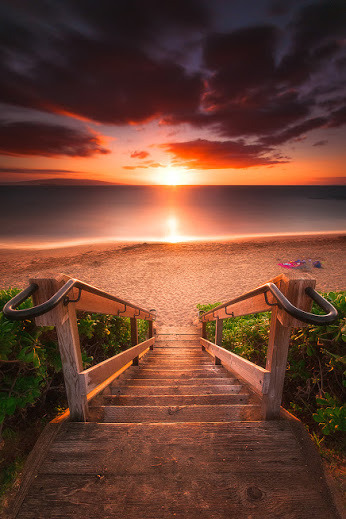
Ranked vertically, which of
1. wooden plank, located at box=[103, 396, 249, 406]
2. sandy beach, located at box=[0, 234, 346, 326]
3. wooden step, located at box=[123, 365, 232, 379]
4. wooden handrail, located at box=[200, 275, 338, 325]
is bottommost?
sandy beach, located at box=[0, 234, 346, 326]

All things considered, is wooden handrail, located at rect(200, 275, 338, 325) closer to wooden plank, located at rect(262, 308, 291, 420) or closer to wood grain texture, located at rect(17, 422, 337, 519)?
wooden plank, located at rect(262, 308, 291, 420)

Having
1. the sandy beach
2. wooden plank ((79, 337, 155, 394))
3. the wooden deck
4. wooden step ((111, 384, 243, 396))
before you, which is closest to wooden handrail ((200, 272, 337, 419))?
the wooden deck

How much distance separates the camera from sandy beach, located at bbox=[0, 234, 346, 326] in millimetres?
11141

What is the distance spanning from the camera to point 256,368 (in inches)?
83.6

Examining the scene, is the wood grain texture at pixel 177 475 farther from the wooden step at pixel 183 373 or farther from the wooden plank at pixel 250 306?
the wooden step at pixel 183 373

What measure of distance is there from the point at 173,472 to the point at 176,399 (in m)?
1.19

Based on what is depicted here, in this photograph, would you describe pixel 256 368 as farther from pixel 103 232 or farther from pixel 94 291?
pixel 103 232

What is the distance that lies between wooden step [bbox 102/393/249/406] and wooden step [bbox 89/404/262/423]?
368 mm

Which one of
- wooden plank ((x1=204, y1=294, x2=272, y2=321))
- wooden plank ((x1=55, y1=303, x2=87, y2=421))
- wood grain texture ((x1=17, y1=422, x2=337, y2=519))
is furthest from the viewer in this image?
wooden plank ((x1=204, y1=294, x2=272, y2=321))


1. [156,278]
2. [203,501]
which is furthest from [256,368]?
[156,278]

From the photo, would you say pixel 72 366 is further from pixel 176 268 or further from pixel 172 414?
pixel 176 268

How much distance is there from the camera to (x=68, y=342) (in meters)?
1.90

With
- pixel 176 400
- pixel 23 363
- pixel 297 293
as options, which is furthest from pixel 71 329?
pixel 297 293

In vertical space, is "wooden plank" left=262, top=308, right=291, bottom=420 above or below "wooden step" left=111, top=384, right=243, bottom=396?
above
